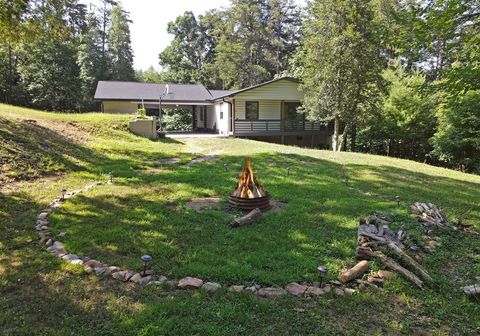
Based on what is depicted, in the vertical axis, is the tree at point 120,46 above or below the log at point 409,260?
above

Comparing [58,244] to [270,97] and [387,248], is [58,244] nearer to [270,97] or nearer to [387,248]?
[387,248]

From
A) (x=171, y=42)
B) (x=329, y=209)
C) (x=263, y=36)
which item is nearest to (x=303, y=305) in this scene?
(x=329, y=209)

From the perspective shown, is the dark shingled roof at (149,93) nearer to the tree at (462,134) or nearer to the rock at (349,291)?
the tree at (462,134)

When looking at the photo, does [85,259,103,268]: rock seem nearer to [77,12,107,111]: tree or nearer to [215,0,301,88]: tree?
[77,12,107,111]: tree

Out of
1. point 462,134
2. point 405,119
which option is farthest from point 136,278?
point 405,119

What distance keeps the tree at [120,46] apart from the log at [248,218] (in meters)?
34.4

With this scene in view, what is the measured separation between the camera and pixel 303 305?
3.21m

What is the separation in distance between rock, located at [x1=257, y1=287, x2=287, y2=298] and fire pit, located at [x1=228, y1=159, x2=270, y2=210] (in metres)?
2.35

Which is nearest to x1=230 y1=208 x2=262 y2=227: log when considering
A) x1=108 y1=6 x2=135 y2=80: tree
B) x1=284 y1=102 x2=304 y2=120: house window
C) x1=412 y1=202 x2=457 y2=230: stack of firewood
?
x1=412 y1=202 x2=457 y2=230: stack of firewood

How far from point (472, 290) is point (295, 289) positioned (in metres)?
1.89

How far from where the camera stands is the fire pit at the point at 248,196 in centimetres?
573

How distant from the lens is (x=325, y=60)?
659 inches

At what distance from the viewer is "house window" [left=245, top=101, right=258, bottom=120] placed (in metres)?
21.7

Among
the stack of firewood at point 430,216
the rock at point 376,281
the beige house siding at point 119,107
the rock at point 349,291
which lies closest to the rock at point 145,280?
the rock at point 349,291
